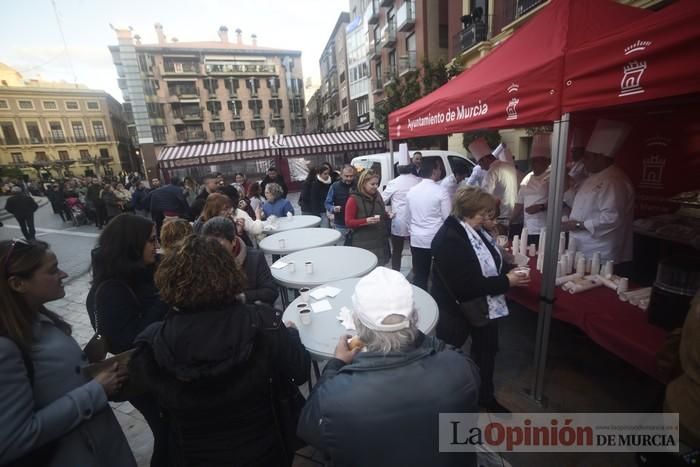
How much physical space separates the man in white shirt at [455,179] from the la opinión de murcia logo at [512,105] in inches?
61.1

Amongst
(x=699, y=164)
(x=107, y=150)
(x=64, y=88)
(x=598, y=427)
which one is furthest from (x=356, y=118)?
(x=64, y=88)

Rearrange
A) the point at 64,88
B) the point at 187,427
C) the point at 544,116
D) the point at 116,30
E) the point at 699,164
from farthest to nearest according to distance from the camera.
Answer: the point at 64,88, the point at 116,30, the point at 699,164, the point at 544,116, the point at 187,427

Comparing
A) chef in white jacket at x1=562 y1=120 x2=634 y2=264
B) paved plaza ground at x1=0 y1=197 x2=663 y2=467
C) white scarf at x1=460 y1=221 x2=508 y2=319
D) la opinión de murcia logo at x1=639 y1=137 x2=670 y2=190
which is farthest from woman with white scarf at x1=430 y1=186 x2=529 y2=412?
la opinión de murcia logo at x1=639 y1=137 x2=670 y2=190

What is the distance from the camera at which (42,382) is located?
3.80 ft

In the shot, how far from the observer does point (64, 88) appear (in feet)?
148

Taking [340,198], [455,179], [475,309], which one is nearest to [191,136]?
[340,198]

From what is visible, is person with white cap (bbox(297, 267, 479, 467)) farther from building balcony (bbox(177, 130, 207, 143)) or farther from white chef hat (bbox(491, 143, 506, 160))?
building balcony (bbox(177, 130, 207, 143))

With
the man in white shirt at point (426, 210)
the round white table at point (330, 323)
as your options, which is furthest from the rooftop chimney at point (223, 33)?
the round white table at point (330, 323)

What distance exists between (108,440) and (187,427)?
534 millimetres

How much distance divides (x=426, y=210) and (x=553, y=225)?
1.60m

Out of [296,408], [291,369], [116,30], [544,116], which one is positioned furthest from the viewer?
[116,30]

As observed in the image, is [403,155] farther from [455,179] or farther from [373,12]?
[373,12]

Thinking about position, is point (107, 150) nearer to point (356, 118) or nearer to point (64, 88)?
point (64, 88)

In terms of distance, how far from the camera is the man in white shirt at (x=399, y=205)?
4.58 m
